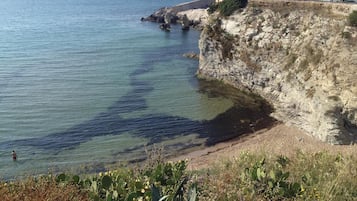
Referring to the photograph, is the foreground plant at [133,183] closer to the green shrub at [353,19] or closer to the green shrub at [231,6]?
the green shrub at [353,19]

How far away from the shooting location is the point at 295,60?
38625 mm

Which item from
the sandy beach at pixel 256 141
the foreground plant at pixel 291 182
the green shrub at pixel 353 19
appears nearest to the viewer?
the foreground plant at pixel 291 182

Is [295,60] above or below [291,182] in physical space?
below

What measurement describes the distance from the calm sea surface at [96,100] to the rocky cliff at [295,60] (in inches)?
184

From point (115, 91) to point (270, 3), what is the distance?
67.8 feet

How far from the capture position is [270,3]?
46281 millimetres

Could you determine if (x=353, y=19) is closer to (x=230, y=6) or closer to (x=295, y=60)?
(x=295, y=60)

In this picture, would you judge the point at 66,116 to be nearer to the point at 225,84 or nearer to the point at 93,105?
the point at 93,105

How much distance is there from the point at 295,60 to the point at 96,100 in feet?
68.4

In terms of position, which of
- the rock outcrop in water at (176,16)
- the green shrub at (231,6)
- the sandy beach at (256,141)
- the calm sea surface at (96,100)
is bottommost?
the sandy beach at (256,141)

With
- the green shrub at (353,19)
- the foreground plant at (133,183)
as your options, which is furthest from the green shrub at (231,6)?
the foreground plant at (133,183)

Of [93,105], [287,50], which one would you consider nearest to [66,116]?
[93,105]

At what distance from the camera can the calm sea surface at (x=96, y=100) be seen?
31375 mm

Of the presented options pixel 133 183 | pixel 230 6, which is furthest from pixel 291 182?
pixel 230 6
